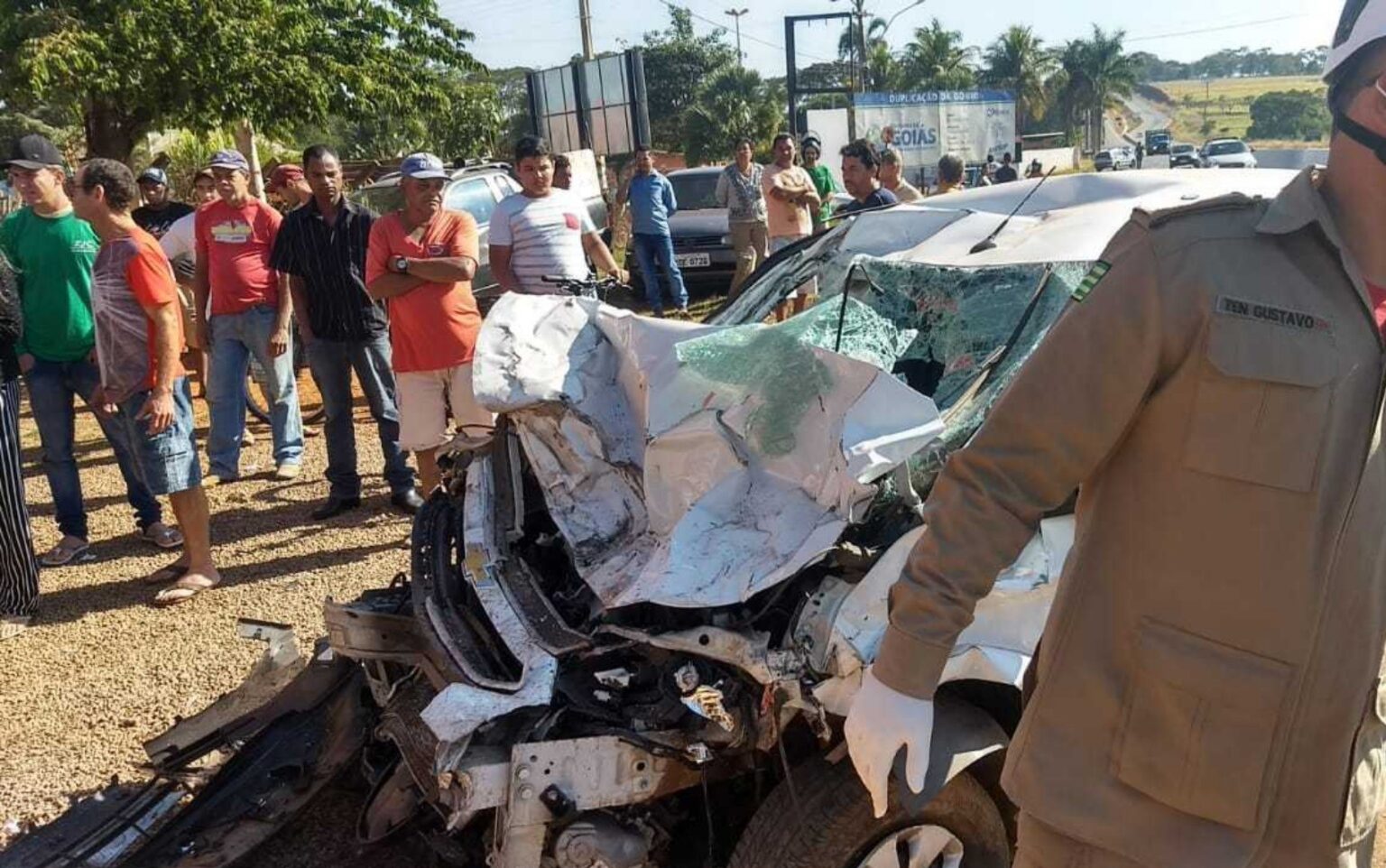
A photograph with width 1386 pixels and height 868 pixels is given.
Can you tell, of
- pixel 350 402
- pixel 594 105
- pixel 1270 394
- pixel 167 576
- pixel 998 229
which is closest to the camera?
pixel 1270 394

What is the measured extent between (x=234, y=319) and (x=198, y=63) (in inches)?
337

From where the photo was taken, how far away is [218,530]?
6.03 metres

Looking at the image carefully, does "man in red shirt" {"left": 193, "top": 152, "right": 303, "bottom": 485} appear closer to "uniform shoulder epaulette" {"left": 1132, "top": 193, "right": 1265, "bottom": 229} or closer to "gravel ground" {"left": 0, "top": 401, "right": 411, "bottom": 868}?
"gravel ground" {"left": 0, "top": 401, "right": 411, "bottom": 868}

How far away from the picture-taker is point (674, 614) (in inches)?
99.6

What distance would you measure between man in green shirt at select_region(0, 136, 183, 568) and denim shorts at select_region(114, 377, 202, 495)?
58 cm

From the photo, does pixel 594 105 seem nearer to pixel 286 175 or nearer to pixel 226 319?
pixel 286 175

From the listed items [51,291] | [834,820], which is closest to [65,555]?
[51,291]

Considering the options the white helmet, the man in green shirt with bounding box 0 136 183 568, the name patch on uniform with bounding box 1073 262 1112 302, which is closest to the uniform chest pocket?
the name patch on uniform with bounding box 1073 262 1112 302

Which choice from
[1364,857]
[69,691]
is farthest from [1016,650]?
[69,691]

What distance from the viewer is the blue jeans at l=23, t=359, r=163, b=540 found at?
532cm

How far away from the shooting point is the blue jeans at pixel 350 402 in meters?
5.87

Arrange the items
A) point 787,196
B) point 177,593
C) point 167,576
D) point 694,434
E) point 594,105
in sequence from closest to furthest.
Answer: point 694,434 < point 177,593 < point 167,576 < point 787,196 < point 594,105

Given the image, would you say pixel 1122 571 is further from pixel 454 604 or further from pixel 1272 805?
pixel 454 604

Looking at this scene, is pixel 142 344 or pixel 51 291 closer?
pixel 142 344
